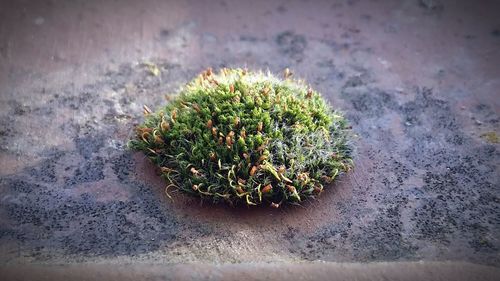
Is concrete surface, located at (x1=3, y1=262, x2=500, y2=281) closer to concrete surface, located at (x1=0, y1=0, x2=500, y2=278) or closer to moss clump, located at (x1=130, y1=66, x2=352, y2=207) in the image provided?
concrete surface, located at (x1=0, y1=0, x2=500, y2=278)

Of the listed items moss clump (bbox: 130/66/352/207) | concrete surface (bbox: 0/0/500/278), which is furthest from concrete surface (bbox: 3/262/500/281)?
moss clump (bbox: 130/66/352/207)

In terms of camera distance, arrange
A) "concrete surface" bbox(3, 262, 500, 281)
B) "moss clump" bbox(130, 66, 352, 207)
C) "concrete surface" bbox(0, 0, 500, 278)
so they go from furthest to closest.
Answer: "moss clump" bbox(130, 66, 352, 207) → "concrete surface" bbox(0, 0, 500, 278) → "concrete surface" bbox(3, 262, 500, 281)

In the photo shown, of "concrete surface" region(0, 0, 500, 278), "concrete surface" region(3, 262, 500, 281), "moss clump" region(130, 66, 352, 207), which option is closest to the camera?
"concrete surface" region(3, 262, 500, 281)

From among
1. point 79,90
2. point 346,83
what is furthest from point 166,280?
point 346,83

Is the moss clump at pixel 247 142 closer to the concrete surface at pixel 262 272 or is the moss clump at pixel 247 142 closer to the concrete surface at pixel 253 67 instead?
the concrete surface at pixel 253 67

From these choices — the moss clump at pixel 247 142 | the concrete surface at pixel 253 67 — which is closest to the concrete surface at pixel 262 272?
the concrete surface at pixel 253 67

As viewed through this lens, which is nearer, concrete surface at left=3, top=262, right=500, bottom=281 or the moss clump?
concrete surface at left=3, top=262, right=500, bottom=281

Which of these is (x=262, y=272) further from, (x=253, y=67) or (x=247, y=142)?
(x=253, y=67)

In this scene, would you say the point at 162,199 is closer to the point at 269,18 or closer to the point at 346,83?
the point at 346,83
